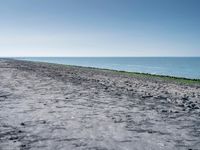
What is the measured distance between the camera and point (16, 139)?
744cm

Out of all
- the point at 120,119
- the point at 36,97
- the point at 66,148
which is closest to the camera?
the point at 66,148

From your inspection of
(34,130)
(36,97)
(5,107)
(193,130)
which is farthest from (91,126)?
(36,97)

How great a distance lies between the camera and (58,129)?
8.63 metres

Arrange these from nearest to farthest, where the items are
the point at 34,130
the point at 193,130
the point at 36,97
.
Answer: the point at 34,130 → the point at 193,130 → the point at 36,97

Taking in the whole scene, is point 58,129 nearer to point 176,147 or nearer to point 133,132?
point 133,132

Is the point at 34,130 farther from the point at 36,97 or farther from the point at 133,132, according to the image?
the point at 36,97

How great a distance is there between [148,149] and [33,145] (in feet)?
9.18

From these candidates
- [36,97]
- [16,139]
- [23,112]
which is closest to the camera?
[16,139]

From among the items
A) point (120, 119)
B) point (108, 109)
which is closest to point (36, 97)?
point (108, 109)

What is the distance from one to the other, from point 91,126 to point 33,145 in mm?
2490

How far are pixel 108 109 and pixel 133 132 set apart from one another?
3.72m

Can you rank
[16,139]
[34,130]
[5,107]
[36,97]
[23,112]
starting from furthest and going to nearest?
1. [36,97]
2. [5,107]
3. [23,112]
4. [34,130]
5. [16,139]

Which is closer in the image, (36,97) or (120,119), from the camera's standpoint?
(120,119)

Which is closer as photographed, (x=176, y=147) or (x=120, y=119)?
(x=176, y=147)
